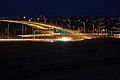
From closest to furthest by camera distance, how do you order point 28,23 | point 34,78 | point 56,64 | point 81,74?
point 34,78 → point 81,74 → point 56,64 → point 28,23

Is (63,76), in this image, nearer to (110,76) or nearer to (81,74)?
(81,74)

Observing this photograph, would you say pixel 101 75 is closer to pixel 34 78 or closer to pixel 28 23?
pixel 34 78

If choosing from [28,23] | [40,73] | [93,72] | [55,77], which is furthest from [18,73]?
[28,23]

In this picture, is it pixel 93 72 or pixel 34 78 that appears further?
pixel 93 72

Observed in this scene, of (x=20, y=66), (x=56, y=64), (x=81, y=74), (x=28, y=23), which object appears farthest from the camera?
(x=28, y=23)

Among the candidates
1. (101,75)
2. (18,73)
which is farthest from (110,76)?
(18,73)

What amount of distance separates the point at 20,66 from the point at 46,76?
13.0 ft

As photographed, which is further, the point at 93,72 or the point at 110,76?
the point at 93,72

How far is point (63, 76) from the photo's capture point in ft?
56.9

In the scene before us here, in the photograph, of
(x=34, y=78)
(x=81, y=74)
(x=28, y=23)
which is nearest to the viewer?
(x=34, y=78)

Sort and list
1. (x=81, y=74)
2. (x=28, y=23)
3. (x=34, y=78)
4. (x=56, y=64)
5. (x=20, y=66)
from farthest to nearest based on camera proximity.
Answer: (x=28, y=23) → (x=56, y=64) → (x=20, y=66) → (x=81, y=74) → (x=34, y=78)

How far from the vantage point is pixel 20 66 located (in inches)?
827

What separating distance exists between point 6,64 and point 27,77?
16.2 feet

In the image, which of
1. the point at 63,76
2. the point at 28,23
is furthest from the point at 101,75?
the point at 28,23
